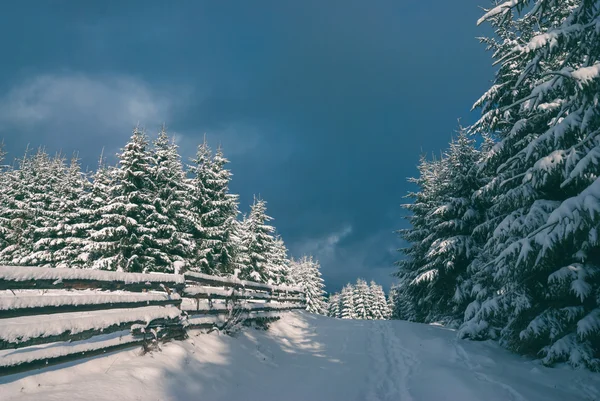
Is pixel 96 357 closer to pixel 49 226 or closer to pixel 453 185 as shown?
pixel 453 185

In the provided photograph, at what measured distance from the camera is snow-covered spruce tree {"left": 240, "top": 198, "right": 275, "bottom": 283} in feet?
99.6

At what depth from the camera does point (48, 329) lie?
4547 millimetres

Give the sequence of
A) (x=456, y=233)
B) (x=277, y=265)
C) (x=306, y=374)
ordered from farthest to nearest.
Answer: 1. (x=277, y=265)
2. (x=456, y=233)
3. (x=306, y=374)

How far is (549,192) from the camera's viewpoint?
10203 millimetres

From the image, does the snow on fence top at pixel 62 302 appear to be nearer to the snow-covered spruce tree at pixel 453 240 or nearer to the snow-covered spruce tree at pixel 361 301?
the snow-covered spruce tree at pixel 453 240

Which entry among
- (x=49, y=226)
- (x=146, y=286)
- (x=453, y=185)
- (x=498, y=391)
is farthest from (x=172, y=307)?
(x=49, y=226)

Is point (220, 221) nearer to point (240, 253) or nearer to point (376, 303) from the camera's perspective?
point (240, 253)

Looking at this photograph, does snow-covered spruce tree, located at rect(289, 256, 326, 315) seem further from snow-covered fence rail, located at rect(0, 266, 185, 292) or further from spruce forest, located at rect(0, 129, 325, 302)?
snow-covered fence rail, located at rect(0, 266, 185, 292)

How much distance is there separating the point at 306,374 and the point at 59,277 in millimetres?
6401

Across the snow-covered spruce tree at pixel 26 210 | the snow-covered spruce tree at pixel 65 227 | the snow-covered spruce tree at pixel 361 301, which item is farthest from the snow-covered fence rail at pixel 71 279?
the snow-covered spruce tree at pixel 361 301

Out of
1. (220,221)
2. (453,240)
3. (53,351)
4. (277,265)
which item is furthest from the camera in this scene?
(277,265)

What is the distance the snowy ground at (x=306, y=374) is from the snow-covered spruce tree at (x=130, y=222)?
1335 centimetres

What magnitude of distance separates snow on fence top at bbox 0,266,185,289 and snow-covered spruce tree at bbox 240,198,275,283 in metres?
23.7

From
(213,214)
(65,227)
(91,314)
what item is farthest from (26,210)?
(91,314)
